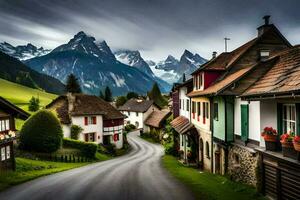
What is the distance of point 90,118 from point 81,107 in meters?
2.47

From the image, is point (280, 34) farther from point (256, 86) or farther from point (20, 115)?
point (20, 115)

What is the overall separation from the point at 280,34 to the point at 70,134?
121 ft

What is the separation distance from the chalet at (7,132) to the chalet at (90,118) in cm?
2365

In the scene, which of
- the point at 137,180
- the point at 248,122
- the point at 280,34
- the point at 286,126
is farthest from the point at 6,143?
the point at 280,34

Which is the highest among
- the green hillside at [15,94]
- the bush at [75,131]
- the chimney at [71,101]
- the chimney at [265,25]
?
the chimney at [265,25]

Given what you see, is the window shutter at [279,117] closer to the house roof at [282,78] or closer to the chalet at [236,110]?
the house roof at [282,78]

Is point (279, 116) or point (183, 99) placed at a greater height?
point (183, 99)

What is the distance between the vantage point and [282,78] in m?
15.4

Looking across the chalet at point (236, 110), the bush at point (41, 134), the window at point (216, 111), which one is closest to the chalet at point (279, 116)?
the chalet at point (236, 110)

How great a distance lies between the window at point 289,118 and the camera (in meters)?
14.2

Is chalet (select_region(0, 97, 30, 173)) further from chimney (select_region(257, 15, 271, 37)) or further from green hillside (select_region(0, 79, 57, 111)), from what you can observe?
green hillside (select_region(0, 79, 57, 111))

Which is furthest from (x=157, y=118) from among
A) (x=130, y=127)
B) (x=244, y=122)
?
(x=244, y=122)

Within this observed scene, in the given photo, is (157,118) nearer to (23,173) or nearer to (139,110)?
(139,110)

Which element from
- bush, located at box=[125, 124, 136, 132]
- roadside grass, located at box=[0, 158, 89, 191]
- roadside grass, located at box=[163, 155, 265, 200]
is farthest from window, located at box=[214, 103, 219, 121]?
bush, located at box=[125, 124, 136, 132]
